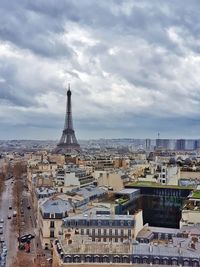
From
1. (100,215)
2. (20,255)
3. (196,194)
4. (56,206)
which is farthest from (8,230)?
(196,194)

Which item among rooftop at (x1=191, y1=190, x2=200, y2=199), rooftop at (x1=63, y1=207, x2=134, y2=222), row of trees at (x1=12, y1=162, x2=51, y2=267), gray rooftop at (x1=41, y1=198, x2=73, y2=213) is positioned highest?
rooftop at (x1=191, y1=190, x2=200, y2=199)

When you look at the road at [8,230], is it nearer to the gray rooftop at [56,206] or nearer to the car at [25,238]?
the car at [25,238]

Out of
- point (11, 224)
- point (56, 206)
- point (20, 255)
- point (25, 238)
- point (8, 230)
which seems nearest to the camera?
point (20, 255)

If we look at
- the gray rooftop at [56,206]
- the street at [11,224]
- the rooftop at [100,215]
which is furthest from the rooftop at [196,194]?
the street at [11,224]

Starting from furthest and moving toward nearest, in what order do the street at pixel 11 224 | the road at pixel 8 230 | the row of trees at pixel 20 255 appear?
the street at pixel 11 224 → the road at pixel 8 230 → the row of trees at pixel 20 255

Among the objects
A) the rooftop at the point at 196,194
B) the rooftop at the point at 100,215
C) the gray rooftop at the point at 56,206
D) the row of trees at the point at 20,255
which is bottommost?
the row of trees at the point at 20,255

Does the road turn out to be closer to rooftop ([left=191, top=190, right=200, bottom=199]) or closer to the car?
the car

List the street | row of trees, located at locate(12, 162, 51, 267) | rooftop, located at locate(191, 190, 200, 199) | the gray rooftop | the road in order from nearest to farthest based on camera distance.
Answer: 1. row of trees, located at locate(12, 162, 51, 267)
2. the road
3. the street
4. rooftop, located at locate(191, 190, 200, 199)
5. the gray rooftop

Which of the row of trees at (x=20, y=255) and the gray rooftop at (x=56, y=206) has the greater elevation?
the gray rooftop at (x=56, y=206)

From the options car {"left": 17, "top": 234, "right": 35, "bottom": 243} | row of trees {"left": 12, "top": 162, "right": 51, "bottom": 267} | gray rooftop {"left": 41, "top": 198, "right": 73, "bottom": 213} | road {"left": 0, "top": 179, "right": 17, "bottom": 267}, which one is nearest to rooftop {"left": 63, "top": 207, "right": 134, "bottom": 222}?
row of trees {"left": 12, "top": 162, "right": 51, "bottom": 267}

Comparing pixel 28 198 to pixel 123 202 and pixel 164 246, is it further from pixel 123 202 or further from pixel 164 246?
pixel 164 246

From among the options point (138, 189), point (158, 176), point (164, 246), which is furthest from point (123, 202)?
point (158, 176)

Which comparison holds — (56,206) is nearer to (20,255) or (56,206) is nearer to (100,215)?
(20,255)
